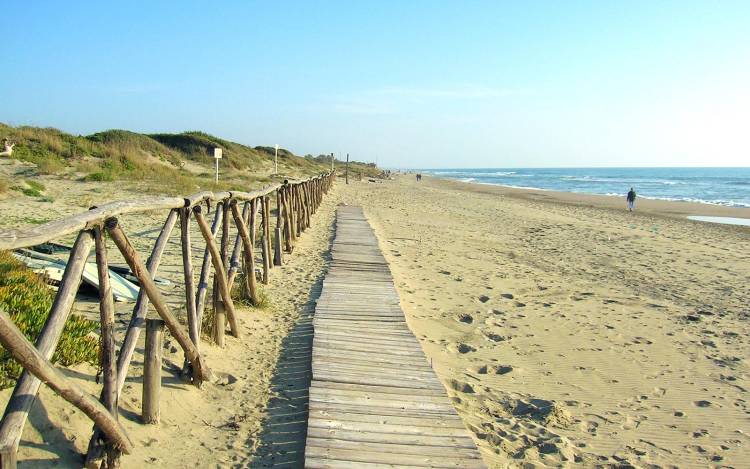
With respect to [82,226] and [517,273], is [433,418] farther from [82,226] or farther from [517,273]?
[517,273]

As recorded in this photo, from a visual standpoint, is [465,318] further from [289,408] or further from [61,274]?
[61,274]

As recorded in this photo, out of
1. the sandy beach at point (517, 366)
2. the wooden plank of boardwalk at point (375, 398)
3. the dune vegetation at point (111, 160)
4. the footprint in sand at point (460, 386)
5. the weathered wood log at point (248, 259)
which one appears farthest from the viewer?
the dune vegetation at point (111, 160)

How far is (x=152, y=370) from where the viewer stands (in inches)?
134

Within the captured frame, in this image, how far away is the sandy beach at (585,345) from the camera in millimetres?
4109

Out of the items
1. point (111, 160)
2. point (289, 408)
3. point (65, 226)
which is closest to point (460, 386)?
point (289, 408)

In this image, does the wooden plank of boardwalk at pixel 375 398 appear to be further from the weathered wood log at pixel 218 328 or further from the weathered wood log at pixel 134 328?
the weathered wood log at pixel 134 328

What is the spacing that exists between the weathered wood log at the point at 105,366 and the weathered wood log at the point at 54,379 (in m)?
0.06

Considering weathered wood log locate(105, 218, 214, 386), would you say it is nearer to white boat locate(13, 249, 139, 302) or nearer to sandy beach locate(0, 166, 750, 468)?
sandy beach locate(0, 166, 750, 468)

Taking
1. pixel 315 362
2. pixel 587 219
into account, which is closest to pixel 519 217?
pixel 587 219

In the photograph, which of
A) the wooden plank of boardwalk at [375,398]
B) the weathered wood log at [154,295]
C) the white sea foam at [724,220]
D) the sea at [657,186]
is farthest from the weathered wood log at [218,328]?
the sea at [657,186]

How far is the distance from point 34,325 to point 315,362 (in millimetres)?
2055

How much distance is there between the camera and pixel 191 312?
4.26m

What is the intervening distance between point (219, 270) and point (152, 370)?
4.98ft

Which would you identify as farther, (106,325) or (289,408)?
(289,408)
